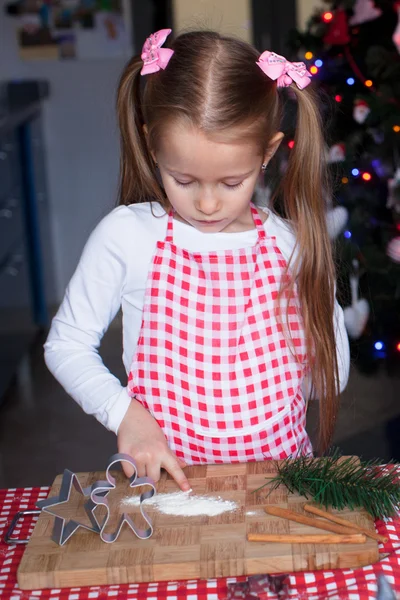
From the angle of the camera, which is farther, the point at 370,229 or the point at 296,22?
the point at 296,22

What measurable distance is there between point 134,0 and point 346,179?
2227 mm

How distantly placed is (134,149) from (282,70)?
26cm

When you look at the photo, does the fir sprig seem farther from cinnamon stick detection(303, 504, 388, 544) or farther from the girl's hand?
the girl's hand

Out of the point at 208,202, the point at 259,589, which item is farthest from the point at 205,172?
the point at 259,589

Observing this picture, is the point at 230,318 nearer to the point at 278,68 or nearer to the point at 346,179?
the point at 278,68

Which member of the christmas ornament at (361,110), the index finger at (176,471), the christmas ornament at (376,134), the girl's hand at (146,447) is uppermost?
the index finger at (176,471)

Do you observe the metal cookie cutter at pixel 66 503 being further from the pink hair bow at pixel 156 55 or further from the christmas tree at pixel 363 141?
the christmas tree at pixel 363 141

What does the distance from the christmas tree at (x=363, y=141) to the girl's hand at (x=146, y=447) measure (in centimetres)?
160

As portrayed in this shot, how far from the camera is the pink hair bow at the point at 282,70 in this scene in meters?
1.18

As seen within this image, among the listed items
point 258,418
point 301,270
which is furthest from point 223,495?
point 301,270

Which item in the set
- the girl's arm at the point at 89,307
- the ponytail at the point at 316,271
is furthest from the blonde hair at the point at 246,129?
the girl's arm at the point at 89,307

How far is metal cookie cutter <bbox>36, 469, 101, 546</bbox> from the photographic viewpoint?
944 millimetres

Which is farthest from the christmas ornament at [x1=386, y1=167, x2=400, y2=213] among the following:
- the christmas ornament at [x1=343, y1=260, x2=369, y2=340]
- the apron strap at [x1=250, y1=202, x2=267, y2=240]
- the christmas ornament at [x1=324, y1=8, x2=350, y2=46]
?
the apron strap at [x1=250, y1=202, x2=267, y2=240]

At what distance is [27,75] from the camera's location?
4.63 metres
